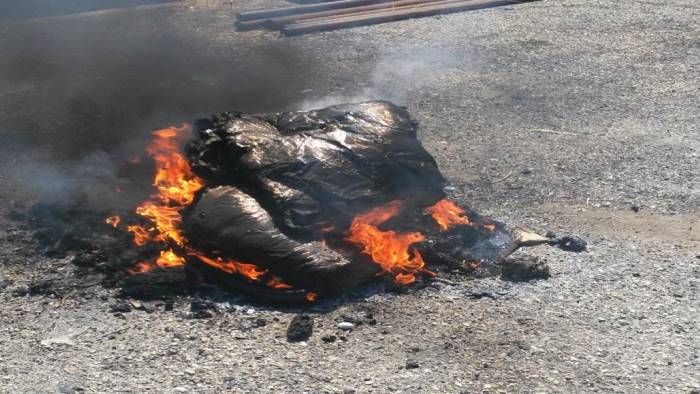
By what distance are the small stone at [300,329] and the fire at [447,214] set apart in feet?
5.47

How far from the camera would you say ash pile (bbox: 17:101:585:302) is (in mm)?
6527

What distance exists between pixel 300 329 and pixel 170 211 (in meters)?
2.03

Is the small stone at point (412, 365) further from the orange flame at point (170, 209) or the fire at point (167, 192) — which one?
the fire at point (167, 192)

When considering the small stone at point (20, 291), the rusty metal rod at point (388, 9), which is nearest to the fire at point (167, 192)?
the small stone at point (20, 291)

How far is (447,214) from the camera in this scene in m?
7.42

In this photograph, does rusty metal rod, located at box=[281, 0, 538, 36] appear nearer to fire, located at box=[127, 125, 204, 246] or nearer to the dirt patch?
fire, located at box=[127, 125, 204, 246]

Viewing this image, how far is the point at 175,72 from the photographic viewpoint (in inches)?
442

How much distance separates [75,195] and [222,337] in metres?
2.71

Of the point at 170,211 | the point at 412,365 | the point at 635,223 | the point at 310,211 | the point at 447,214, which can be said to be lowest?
the point at 635,223

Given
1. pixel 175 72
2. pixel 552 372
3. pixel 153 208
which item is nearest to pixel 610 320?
pixel 552 372

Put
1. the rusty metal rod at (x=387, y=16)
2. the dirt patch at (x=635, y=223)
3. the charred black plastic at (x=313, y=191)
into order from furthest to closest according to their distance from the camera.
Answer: the rusty metal rod at (x=387, y=16) < the dirt patch at (x=635, y=223) < the charred black plastic at (x=313, y=191)

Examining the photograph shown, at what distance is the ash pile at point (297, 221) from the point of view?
653cm

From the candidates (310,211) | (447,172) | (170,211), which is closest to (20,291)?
(170,211)

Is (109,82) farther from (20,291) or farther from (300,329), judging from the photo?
(300,329)
